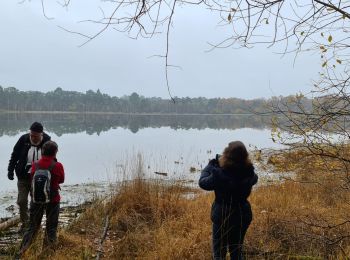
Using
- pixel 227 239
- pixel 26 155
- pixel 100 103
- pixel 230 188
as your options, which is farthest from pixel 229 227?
pixel 100 103

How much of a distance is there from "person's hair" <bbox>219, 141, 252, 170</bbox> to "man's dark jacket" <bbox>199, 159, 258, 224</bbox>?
53 millimetres

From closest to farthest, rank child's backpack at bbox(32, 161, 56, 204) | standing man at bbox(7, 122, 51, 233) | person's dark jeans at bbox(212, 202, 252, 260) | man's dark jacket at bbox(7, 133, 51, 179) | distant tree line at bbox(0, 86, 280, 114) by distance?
person's dark jeans at bbox(212, 202, 252, 260) < child's backpack at bbox(32, 161, 56, 204) < standing man at bbox(7, 122, 51, 233) < man's dark jacket at bbox(7, 133, 51, 179) < distant tree line at bbox(0, 86, 280, 114)

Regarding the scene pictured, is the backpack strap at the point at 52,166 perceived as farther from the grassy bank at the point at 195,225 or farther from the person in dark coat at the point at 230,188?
the person in dark coat at the point at 230,188

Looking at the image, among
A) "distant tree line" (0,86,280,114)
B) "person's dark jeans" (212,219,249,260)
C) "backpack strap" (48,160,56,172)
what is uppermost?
"distant tree line" (0,86,280,114)

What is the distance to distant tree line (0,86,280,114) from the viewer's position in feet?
389

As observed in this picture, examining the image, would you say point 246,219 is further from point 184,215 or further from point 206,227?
point 184,215

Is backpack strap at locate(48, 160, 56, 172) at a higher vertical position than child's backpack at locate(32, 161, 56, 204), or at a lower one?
higher

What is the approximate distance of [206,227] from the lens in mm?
6391

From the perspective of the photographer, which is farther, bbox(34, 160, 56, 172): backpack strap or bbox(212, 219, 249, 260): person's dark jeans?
bbox(34, 160, 56, 172): backpack strap

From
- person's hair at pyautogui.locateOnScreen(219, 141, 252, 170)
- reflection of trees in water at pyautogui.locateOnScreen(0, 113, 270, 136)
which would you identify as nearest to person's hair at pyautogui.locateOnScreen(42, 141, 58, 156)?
person's hair at pyautogui.locateOnScreen(219, 141, 252, 170)

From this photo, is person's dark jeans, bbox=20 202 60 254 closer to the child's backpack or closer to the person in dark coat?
the child's backpack

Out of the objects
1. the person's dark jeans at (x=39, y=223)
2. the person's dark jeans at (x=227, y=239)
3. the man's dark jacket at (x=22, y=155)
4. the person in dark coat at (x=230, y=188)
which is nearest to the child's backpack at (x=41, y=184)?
the person's dark jeans at (x=39, y=223)

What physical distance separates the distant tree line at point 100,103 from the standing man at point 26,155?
111m

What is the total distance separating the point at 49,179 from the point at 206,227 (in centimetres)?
259
